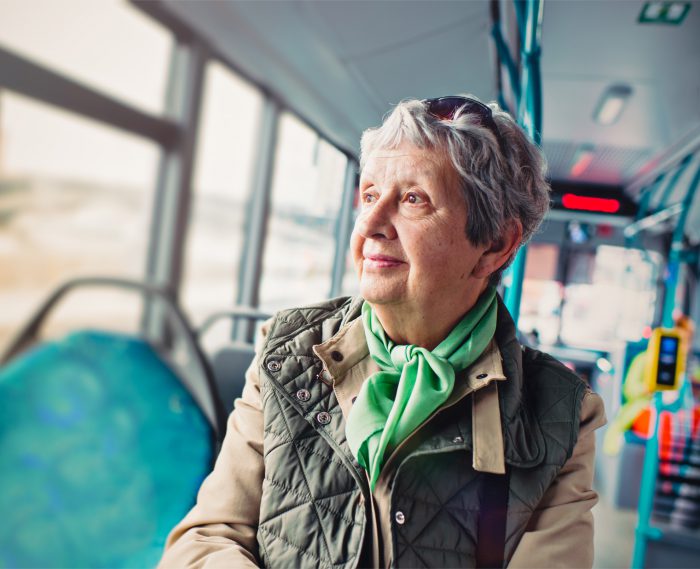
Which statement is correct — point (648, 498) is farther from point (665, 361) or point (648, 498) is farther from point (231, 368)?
point (231, 368)

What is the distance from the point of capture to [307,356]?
1241 mm

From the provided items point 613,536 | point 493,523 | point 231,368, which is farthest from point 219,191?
point 613,536

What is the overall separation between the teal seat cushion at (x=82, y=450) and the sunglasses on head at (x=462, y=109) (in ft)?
2.50

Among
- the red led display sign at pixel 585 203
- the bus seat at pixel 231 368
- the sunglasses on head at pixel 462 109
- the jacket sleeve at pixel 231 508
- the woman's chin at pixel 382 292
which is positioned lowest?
the jacket sleeve at pixel 231 508

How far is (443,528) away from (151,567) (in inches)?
24.4

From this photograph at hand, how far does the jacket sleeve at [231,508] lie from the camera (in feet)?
3.62

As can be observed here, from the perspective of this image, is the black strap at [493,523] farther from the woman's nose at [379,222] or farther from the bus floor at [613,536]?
the bus floor at [613,536]

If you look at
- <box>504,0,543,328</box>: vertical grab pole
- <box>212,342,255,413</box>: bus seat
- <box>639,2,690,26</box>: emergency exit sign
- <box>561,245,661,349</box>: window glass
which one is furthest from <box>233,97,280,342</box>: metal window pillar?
<box>561,245,661,349</box>: window glass

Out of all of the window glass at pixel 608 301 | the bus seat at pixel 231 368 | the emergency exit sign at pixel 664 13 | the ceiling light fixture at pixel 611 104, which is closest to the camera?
the bus seat at pixel 231 368

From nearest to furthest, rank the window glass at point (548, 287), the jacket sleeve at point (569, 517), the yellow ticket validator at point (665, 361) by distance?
1. the jacket sleeve at point (569, 517)
2. the yellow ticket validator at point (665, 361)
3. the window glass at point (548, 287)

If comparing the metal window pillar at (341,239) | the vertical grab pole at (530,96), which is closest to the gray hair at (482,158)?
the metal window pillar at (341,239)

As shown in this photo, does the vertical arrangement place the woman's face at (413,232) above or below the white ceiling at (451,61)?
below

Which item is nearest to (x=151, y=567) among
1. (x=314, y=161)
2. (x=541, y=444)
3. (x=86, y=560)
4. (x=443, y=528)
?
(x=86, y=560)

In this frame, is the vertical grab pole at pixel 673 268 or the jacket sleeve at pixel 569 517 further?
the vertical grab pole at pixel 673 268
